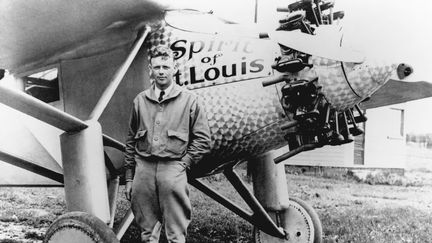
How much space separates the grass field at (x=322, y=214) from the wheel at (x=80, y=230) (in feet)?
10.8

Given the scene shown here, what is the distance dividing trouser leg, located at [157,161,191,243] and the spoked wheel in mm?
2336

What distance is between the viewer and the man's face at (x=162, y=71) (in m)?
3.01

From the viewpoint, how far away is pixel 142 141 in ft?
9.84

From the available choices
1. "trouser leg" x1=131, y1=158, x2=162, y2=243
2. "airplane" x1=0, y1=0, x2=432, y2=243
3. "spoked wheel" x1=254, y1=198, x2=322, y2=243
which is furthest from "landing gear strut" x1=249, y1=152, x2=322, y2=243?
"trouser leg" x1=131, y1=158, x2=162, y2=243

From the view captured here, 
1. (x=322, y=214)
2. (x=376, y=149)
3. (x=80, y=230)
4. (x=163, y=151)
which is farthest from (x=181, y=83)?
(x=376, y=149)

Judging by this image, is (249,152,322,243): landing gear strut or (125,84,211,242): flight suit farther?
(249,152,322,243): landing gear strut

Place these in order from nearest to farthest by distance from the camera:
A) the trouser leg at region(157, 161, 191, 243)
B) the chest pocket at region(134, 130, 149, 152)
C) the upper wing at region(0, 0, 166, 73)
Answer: the trouser leg at region(157, 161, 191, 243), the chest pocket at region(134, 130, 149, 152), the upper wing at region(0, 0, 166, 73)

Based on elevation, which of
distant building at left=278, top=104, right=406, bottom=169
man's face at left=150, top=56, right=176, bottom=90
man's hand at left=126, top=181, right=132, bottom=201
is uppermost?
man's face at left=150, top=56, right=176, bottom=90

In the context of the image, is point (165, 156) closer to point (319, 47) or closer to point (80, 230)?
point (80, 230)

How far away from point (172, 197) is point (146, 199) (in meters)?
0.16

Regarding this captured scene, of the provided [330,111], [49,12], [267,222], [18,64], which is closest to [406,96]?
[330,111]

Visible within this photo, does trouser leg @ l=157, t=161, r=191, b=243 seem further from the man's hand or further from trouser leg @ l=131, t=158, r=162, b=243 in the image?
the man's hand

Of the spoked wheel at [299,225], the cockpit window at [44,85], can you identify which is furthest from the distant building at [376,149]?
the cockpit window at [44,85]

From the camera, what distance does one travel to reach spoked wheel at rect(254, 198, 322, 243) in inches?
195
